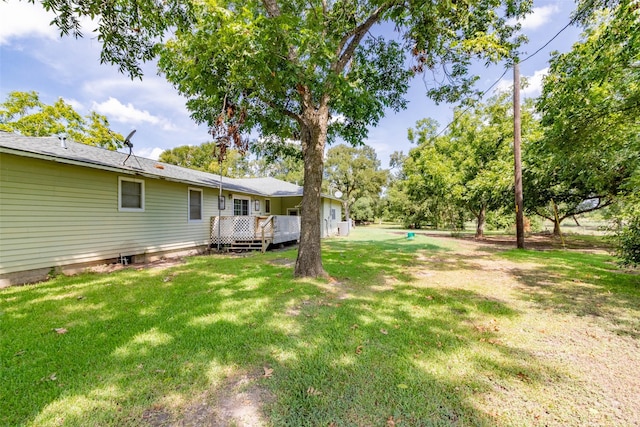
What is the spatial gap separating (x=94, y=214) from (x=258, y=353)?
735 centimetres

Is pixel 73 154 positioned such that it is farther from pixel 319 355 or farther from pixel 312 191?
pixel 319 355

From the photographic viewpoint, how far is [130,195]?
8.43m

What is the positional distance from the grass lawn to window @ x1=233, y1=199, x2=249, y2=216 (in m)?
7.63

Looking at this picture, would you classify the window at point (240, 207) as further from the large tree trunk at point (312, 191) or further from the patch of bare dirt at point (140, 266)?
the large tree trunk at point (312, 191)

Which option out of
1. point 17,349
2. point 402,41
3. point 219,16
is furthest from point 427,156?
point 17,349

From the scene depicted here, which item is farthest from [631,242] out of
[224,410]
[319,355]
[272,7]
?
[272,7]

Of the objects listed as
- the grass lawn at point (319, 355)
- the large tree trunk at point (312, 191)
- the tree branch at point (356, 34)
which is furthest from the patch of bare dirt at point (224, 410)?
the tree branch at point (356, 34)

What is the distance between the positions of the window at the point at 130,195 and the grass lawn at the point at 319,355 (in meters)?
3.13

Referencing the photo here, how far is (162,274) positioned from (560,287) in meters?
9.30

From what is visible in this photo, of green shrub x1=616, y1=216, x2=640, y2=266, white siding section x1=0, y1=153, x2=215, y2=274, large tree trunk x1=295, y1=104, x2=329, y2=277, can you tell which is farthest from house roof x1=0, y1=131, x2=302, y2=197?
green shrub x1=616, y1=216, x2=640, y2=266

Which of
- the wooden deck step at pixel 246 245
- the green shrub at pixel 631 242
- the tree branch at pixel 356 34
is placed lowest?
the wooden deck step at pixel 246 245

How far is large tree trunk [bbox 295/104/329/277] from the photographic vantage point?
245 inches

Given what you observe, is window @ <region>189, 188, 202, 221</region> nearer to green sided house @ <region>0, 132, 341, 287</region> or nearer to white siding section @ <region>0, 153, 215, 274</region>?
green sided house @ <region>0, 132, 341, 287</region>

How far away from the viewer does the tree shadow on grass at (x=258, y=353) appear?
2.14 m
